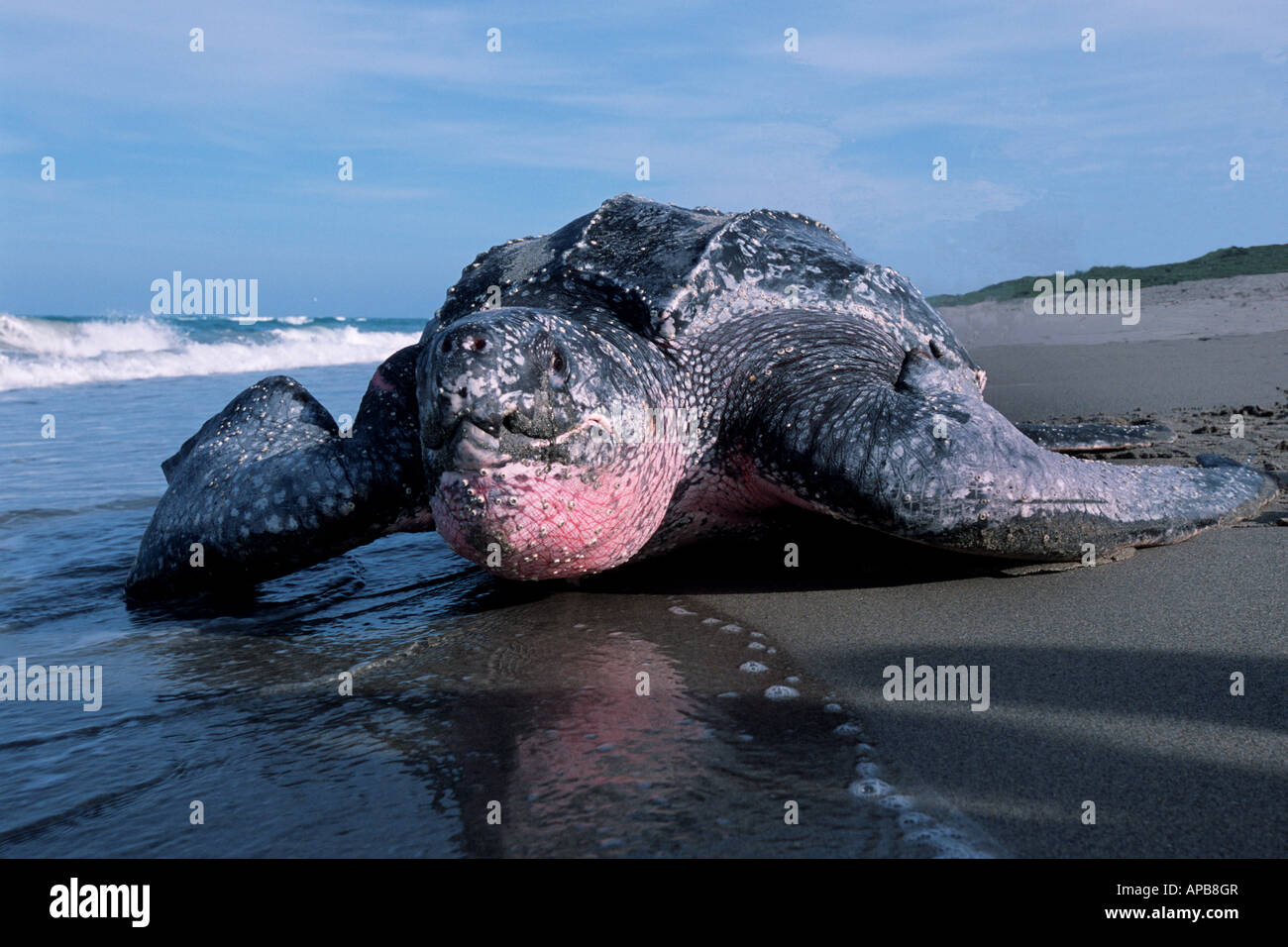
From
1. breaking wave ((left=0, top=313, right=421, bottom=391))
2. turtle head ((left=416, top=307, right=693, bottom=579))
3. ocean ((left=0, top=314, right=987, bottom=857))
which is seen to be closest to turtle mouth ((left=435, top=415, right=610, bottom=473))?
turtle head ((left=416, top=307, right=693, bottom=579))

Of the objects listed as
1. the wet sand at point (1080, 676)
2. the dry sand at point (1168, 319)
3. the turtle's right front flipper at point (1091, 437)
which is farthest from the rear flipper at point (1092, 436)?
the dry sand at point (1168, 319)

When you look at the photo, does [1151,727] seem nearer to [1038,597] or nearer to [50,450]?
[1038,597]

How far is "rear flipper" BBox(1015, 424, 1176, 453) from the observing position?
3902 millimetres

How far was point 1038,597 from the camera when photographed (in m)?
2.58

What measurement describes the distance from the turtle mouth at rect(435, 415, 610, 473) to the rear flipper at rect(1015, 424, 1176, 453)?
242cm

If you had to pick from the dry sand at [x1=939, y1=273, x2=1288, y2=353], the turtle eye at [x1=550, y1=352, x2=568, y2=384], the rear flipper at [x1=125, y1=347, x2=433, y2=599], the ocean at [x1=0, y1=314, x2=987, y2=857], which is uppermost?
the dry sand at [x1=939, y1=273, x2=1288, y2=353]

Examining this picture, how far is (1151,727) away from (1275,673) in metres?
0.43

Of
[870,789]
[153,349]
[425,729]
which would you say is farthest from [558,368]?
[153,349]

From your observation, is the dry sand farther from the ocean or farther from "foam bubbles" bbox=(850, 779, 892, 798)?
"foam bubbles" bbox=(850, 779, 892, 798)

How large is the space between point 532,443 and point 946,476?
3.84ft

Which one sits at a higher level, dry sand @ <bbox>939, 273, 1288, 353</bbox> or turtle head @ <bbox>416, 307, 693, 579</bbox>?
dry sand @ <bbox>939, 273, 1288, 353</bbox>

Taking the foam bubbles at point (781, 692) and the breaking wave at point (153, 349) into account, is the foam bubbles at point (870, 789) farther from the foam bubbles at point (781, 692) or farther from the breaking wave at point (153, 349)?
the breaking wave at point (153, 349)

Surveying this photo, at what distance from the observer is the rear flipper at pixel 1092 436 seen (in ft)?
12.8

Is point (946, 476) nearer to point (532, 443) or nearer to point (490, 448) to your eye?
point (532, 443)
